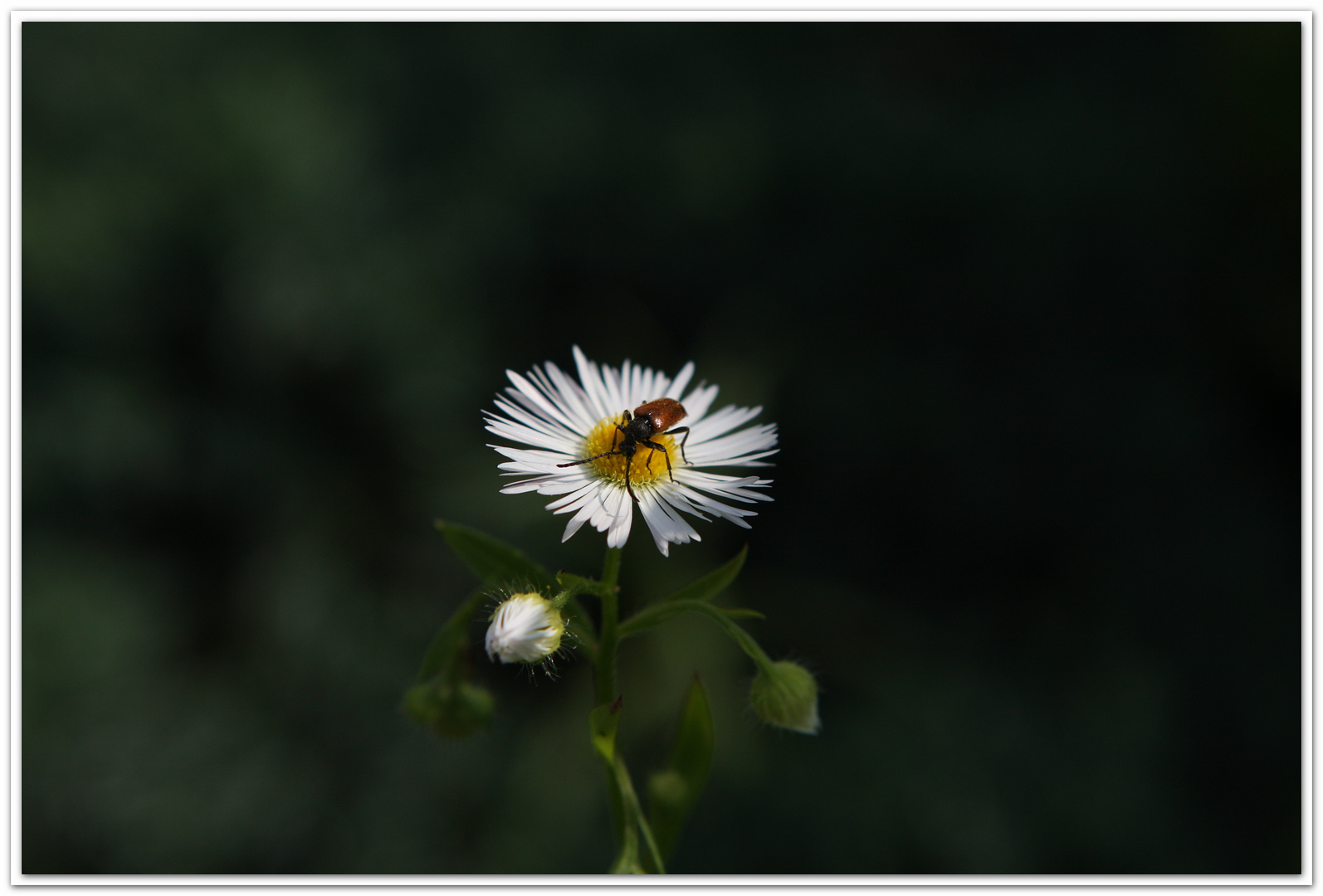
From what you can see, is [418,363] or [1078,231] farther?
[1078,231]

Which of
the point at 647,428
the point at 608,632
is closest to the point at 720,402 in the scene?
the point at 647,428

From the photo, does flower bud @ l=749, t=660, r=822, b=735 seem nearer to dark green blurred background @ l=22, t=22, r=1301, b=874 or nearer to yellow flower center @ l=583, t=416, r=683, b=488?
yellow flower center @ l=583, t=416, r=683, b=488

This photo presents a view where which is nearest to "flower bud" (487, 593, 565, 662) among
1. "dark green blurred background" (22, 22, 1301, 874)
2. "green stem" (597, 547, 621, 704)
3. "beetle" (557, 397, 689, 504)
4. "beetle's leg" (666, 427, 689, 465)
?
"green stem" (597, 547, 621, 704)

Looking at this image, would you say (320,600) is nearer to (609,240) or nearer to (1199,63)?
(609,240)

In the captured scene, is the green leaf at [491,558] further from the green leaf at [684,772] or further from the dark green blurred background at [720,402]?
the dark green blurred background at [720,402]

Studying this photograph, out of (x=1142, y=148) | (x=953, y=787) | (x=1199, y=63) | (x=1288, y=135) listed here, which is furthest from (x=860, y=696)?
(x=1199, y=63)

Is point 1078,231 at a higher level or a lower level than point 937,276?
higher

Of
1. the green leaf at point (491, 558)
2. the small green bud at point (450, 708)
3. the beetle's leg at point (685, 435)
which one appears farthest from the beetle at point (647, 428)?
the small green bud at point (450, 708)
